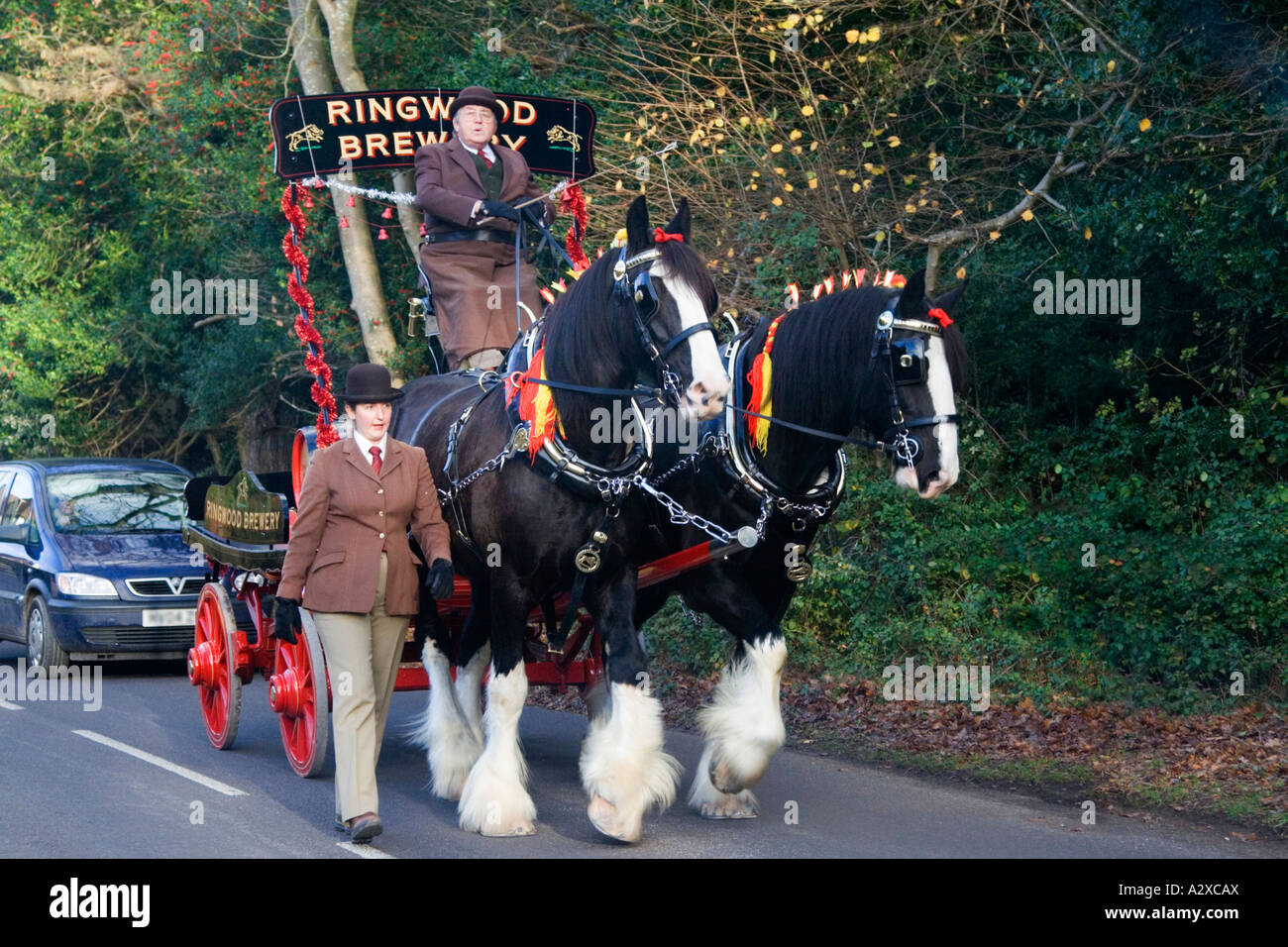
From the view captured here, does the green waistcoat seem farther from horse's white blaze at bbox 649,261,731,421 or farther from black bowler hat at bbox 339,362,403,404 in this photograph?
horse's white blaze at bbox 649,261,731,421

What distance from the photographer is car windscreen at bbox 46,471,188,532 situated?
13180 millimetres

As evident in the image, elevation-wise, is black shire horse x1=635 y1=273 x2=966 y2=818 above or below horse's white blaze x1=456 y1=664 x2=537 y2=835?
above

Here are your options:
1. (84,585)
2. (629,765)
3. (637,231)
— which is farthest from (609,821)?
(84,585)

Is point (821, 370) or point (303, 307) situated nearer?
point (821, 370)

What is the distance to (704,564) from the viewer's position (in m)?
7.18

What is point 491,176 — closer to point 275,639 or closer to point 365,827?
point 275,639

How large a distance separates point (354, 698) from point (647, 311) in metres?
2.09

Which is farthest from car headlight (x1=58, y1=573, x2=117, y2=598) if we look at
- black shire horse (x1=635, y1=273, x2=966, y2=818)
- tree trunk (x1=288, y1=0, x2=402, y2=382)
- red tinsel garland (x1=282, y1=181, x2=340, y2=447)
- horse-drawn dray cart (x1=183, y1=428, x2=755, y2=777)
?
black shire horse (x1=635, y1=273, x2=966, y2=818)

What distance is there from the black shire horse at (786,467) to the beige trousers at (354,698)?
150cm

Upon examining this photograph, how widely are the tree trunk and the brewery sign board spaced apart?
5.96 meters

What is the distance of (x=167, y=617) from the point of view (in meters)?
12.4

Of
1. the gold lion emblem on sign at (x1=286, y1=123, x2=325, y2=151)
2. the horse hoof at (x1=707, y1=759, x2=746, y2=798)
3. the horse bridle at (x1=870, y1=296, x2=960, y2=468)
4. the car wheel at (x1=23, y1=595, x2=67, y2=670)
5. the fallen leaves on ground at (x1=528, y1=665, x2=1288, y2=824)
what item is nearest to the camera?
the horse bridle at (x1=870, y1=296, x2=960, y2=468)

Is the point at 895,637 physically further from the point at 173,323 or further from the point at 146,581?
the point at 173,323

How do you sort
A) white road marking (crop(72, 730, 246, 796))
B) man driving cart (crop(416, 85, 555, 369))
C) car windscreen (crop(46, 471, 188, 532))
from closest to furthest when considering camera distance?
white road marking (crop(72, 730, 246, 796))
man driving cart (crop(416, 85, 555, 369))
car windscreen (crop(46, 471, 188, 532))
